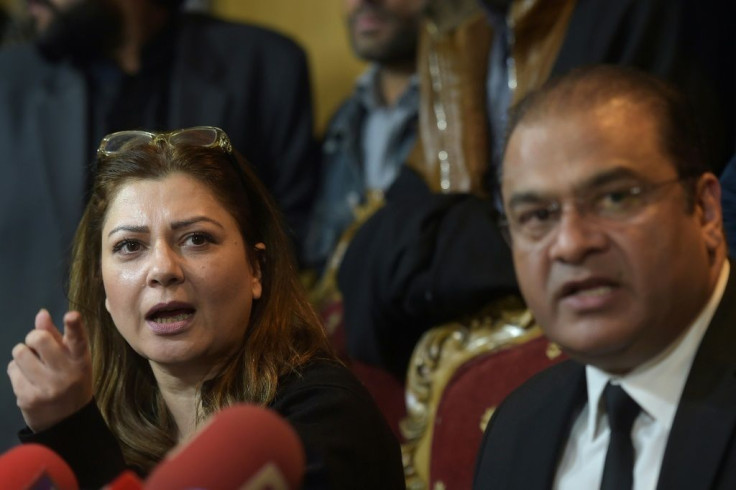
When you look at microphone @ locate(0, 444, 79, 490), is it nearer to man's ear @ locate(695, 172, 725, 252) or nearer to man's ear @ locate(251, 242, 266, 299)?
man's ear @ locate(251, 242, 266, 299)

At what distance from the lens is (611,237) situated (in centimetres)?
161

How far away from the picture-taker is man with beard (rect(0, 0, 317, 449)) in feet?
11.2

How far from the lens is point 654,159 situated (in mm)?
1641

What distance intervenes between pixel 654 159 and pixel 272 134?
209 cm

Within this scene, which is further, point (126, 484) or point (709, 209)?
point (709, 209)

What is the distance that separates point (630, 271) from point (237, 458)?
585mm

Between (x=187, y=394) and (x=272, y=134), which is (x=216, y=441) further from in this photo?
(x=272, y=134)

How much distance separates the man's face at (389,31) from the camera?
3.64m

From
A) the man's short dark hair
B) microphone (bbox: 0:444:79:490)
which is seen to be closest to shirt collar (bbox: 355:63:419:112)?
the man's short dark hair

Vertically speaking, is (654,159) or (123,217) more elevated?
(654,159)

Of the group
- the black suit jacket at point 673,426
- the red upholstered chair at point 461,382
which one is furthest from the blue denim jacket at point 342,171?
the black suit jacket at point 673,426

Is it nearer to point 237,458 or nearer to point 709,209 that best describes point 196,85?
point 709,209

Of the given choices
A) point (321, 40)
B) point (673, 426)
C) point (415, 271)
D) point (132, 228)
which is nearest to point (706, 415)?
point (673, 426)

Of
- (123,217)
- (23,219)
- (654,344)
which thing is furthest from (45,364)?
(23,219)
